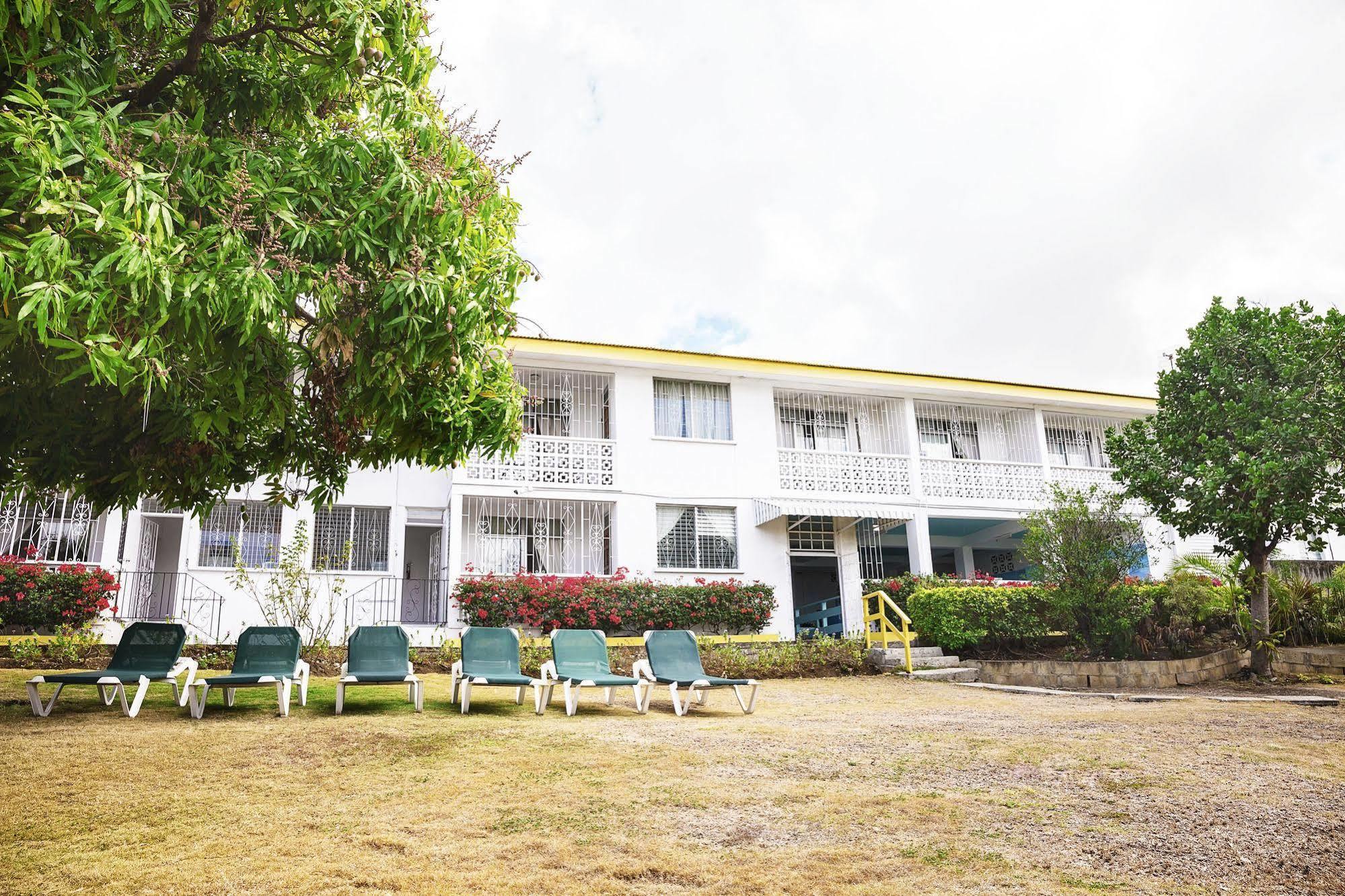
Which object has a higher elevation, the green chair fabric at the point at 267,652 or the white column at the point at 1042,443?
the white column at the point at 1042,443

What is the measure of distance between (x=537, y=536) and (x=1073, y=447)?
15.0m

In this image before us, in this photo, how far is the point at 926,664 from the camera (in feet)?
54.2

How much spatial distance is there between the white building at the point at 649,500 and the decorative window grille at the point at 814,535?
38 mm

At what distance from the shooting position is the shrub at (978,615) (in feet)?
56.2

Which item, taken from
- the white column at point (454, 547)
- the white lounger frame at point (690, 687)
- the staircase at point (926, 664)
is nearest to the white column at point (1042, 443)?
the staircase at point (926, 664)

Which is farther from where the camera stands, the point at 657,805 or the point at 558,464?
the point at 558,464

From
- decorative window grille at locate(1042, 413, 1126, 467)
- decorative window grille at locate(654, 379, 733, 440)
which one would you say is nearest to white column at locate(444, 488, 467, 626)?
decorative window grille at locate(654, 379, 733, 440)

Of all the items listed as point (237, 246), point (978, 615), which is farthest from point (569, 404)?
point (237, 246)

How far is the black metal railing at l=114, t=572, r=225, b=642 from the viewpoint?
17.0 m

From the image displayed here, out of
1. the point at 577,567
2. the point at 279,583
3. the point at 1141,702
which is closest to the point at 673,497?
the point at 577,567

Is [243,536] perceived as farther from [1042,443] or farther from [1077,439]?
[1077,439]

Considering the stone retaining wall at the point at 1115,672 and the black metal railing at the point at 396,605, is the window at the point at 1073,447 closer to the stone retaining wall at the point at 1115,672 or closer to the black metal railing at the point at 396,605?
the stone retaining wall at the point at 1115,672

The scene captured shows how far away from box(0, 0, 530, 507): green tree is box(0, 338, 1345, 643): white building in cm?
1040

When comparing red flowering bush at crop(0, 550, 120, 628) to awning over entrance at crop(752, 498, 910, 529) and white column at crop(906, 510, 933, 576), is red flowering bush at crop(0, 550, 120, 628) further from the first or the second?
white column at crop(906, 510, 933, 576)
